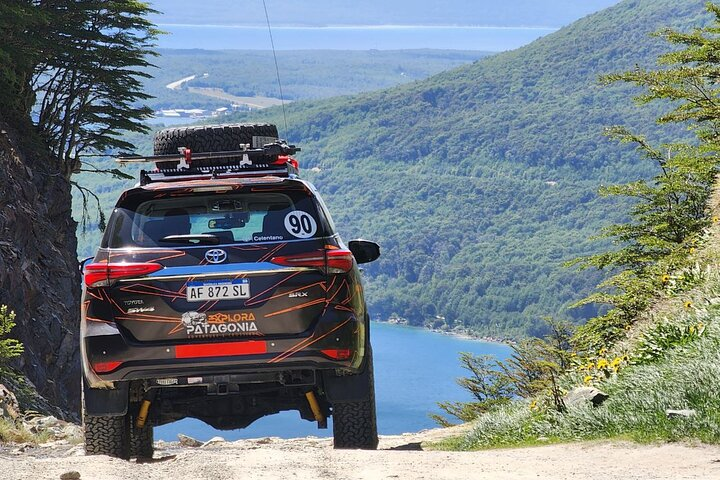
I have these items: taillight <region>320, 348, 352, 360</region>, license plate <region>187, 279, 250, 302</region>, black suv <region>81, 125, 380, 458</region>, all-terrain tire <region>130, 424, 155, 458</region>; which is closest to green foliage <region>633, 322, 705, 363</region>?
black suv <region>81, 125, 380, 458</region>

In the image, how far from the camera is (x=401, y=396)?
147 metres

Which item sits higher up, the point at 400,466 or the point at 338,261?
the point at 338,261

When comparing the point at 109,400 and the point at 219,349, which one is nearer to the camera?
the point at 219,349

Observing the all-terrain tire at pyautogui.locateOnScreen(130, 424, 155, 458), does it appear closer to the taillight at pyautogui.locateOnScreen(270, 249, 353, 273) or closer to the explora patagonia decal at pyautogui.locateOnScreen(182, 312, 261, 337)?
the explora patagonia decal at pyautogui.locateOnScreen(182, 312, 261, 337)

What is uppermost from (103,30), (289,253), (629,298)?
(103,30)

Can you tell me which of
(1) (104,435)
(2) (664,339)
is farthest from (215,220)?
(2) (664,339)

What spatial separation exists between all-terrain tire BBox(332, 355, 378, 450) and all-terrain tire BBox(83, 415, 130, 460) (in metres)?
1.42

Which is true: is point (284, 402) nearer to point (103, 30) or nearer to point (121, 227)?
point (121, 227)

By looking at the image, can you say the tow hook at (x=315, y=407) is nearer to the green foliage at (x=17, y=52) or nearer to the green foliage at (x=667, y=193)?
the green foliage at (x=667, y=193)

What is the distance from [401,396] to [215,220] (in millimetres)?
141220

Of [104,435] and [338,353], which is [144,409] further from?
[338,353]

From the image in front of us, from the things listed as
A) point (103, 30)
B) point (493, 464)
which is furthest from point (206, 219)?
point (103, 30)

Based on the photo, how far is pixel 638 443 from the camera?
712 cm

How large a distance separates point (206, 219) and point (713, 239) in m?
9.16
